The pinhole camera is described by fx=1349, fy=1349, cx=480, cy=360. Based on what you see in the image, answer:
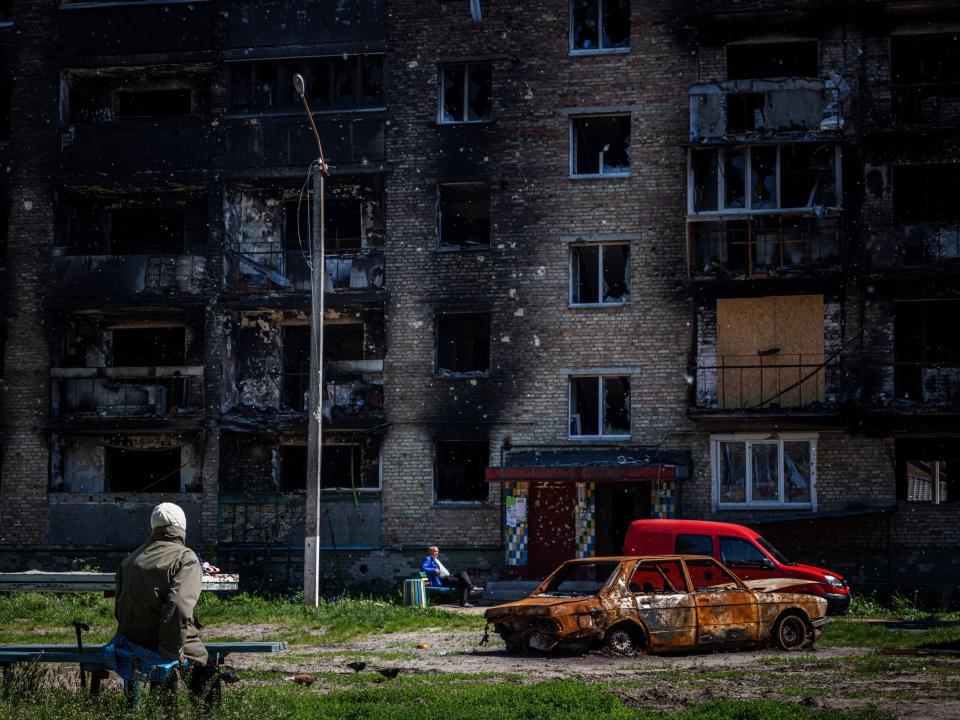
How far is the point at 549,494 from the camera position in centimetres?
3039

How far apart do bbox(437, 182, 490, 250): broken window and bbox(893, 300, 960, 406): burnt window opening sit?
9.66 m

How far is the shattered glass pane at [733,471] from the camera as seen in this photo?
2975 centimetres

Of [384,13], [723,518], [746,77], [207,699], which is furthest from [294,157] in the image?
[207,699]

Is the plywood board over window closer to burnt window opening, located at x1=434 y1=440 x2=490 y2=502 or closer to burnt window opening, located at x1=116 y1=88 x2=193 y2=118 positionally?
burnt window opening, located at x1=434 y1=440 x2=490 y2=502

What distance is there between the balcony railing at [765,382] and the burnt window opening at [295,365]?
9.73 metres

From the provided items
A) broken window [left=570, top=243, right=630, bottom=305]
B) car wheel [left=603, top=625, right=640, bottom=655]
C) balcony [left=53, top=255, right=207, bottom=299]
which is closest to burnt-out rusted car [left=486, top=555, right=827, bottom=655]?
car wheel [left=603, top=625, right=640, bottom=655]

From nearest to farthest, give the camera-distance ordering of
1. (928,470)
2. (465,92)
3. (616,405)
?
(928,470) → (616,405) → (465,92)

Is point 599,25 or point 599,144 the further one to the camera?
point 599,25

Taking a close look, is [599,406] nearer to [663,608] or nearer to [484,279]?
[484,279]

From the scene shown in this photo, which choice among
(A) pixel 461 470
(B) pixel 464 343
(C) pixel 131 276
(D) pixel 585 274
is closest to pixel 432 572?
(A) pixel 461 470

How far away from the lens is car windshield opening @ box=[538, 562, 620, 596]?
16.9m

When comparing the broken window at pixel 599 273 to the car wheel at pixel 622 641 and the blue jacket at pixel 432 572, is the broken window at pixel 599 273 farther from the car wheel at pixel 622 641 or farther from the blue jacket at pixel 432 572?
the car wheel at pixel 622 641

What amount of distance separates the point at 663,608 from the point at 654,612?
0.46 feet

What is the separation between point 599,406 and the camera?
3089cm
